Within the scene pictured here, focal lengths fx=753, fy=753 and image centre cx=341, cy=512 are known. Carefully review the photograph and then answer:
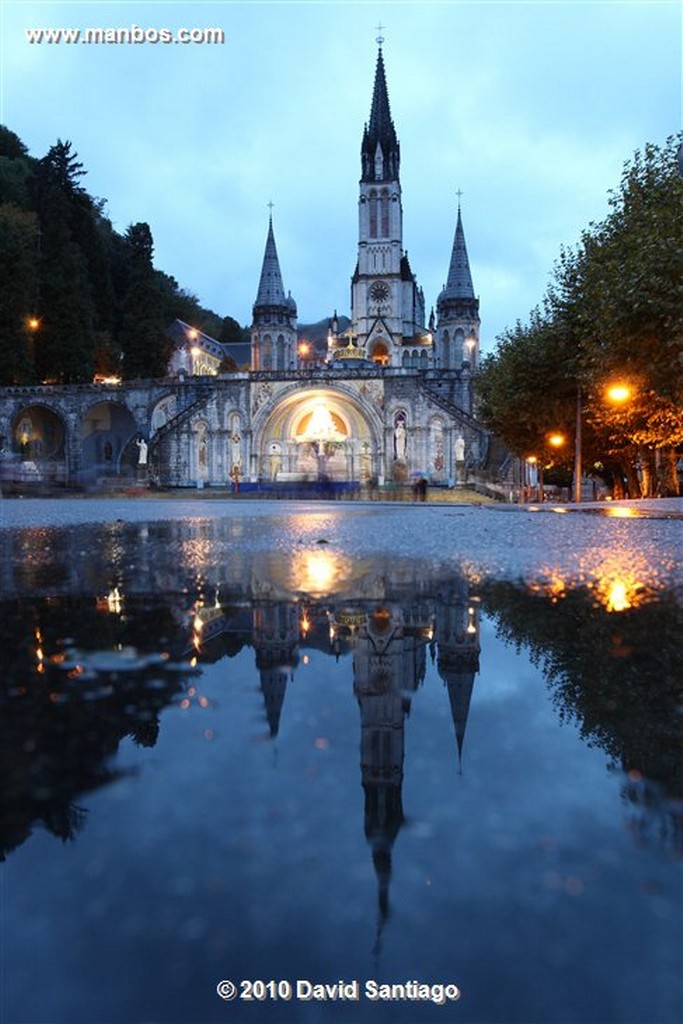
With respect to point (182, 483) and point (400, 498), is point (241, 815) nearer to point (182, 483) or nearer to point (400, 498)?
point (400, 498)

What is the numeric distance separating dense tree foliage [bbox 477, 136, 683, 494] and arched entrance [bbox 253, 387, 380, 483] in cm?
2045

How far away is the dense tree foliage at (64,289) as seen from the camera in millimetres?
53875

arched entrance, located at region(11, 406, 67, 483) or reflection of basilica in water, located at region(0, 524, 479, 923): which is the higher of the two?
arched entrance, located at region(11, 406, 67, 483)

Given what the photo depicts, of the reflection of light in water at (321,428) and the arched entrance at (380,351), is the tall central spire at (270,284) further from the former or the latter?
the reflection of light in water at (321,428)

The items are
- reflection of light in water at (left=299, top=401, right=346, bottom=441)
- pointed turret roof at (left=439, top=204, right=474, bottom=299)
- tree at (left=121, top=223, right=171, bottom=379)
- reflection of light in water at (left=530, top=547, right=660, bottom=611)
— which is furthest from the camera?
pointed turret roof at (left=439, top=204, right=474, bottom=299)

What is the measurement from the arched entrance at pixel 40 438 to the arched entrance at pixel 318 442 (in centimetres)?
1420

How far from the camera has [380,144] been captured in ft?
257

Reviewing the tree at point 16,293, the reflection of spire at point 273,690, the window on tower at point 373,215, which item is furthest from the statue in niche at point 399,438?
the reflection of spire at point 273,690

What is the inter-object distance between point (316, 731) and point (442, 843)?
63cm

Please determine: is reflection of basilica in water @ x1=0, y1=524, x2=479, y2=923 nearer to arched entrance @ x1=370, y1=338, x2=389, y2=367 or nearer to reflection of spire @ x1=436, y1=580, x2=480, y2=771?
reflection of spire @ x1=436, y1=580, x2=480, y2=771

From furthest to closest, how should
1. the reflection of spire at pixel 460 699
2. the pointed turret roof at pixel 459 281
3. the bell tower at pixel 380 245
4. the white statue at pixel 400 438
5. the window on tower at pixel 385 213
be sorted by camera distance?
the window on tower at pixel 385 213 → the bell tower at pixel 380 245 → the pointed turret roof at pixel 459 281 → the white statue at pixel 400 438 → the reflection of spire at pixel 460 699

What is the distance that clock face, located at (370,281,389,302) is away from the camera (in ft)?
261

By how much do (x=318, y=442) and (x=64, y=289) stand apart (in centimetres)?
2229

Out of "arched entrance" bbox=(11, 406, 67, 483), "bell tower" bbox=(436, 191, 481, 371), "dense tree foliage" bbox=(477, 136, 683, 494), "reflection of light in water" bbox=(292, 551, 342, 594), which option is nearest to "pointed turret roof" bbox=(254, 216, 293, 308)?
"bell tower" bbox=(436, 191, 481, 371)
